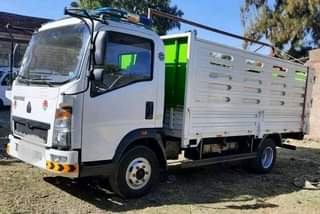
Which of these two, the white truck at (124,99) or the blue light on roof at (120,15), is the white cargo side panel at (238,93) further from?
the blue light on roof at (120,15)

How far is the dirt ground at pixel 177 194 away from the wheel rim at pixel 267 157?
0.32 m

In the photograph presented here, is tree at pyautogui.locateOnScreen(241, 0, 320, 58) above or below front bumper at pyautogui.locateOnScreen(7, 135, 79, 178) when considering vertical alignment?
above

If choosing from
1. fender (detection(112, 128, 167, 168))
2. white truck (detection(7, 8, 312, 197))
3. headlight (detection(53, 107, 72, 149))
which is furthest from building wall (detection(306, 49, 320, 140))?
headlight (detection(53, 107, 72, 149))

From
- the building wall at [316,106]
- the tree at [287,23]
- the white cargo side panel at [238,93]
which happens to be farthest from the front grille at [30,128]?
the tree at [287,23]

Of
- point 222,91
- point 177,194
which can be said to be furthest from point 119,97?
point 222,91

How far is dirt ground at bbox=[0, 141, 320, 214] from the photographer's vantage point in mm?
5535

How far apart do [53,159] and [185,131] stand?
236cm

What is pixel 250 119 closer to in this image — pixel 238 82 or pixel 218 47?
pixel 238 82

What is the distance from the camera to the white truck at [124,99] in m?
5.11

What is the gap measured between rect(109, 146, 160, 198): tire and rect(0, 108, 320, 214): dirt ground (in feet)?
0.54

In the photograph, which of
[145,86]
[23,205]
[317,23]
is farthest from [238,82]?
[317,23]

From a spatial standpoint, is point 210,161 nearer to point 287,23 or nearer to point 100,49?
point 100,49

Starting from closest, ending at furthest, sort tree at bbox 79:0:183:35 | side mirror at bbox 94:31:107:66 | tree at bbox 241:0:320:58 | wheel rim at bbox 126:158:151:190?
side mirror at bbox 94:31:107:66, wheel rim at bbox 126:158:151:190, tree at bbox 241:0:320:58, tree at bbox 79:0:183:35

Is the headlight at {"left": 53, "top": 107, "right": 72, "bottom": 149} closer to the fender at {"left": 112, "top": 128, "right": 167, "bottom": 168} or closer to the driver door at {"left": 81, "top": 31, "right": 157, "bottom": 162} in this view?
the driver door at {"left": 81, "top": 31, "right": 157, "bottom": 162}
